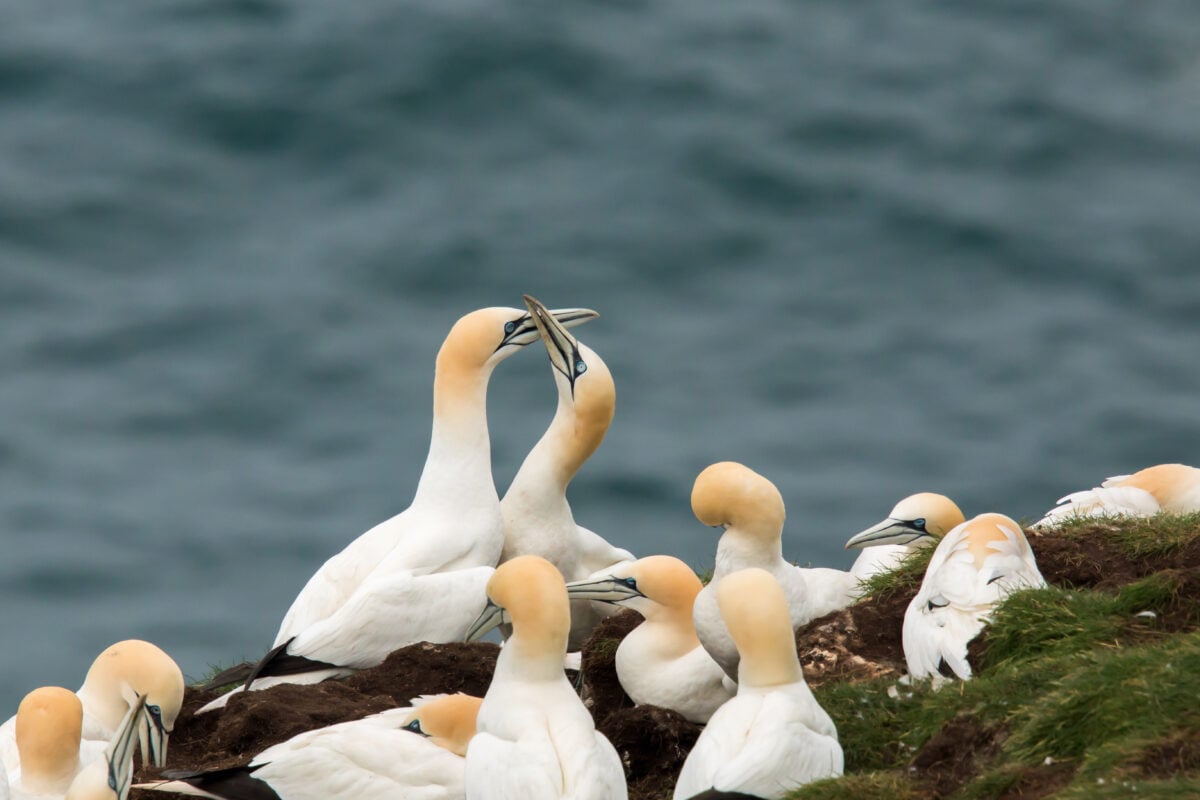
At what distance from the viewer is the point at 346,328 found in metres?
30.2

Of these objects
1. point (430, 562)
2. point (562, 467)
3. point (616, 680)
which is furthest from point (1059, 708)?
point (562, 467)

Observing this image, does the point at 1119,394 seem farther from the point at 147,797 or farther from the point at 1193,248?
the point at 147,797

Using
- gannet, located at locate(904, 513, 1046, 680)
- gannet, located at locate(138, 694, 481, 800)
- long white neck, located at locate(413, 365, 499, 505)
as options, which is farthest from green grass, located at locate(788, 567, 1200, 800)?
long white neck, located at locate(413, 365, 499, 505)

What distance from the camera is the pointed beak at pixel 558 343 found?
1014 cm

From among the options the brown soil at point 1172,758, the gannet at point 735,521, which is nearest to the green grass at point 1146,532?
the gannet at point 735,521

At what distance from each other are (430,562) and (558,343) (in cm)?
129

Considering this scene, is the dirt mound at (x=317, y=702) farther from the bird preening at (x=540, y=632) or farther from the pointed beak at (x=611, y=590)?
the pointed beak at (x=611, y=590)

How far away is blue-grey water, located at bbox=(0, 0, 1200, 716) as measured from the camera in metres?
29.0

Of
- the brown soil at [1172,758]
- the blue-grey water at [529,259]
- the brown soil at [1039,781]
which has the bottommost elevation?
the blue-grey water at [529,259]

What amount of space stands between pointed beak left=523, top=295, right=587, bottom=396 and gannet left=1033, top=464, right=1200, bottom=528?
8.05ft

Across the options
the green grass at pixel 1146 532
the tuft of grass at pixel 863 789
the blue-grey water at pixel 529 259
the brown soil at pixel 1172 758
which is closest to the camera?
the brown soil at pixel 1172 758

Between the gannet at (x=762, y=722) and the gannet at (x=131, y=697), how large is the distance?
2522mm

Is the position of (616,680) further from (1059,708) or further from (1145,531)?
(1059,708)

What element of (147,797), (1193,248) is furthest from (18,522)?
(147,797)
